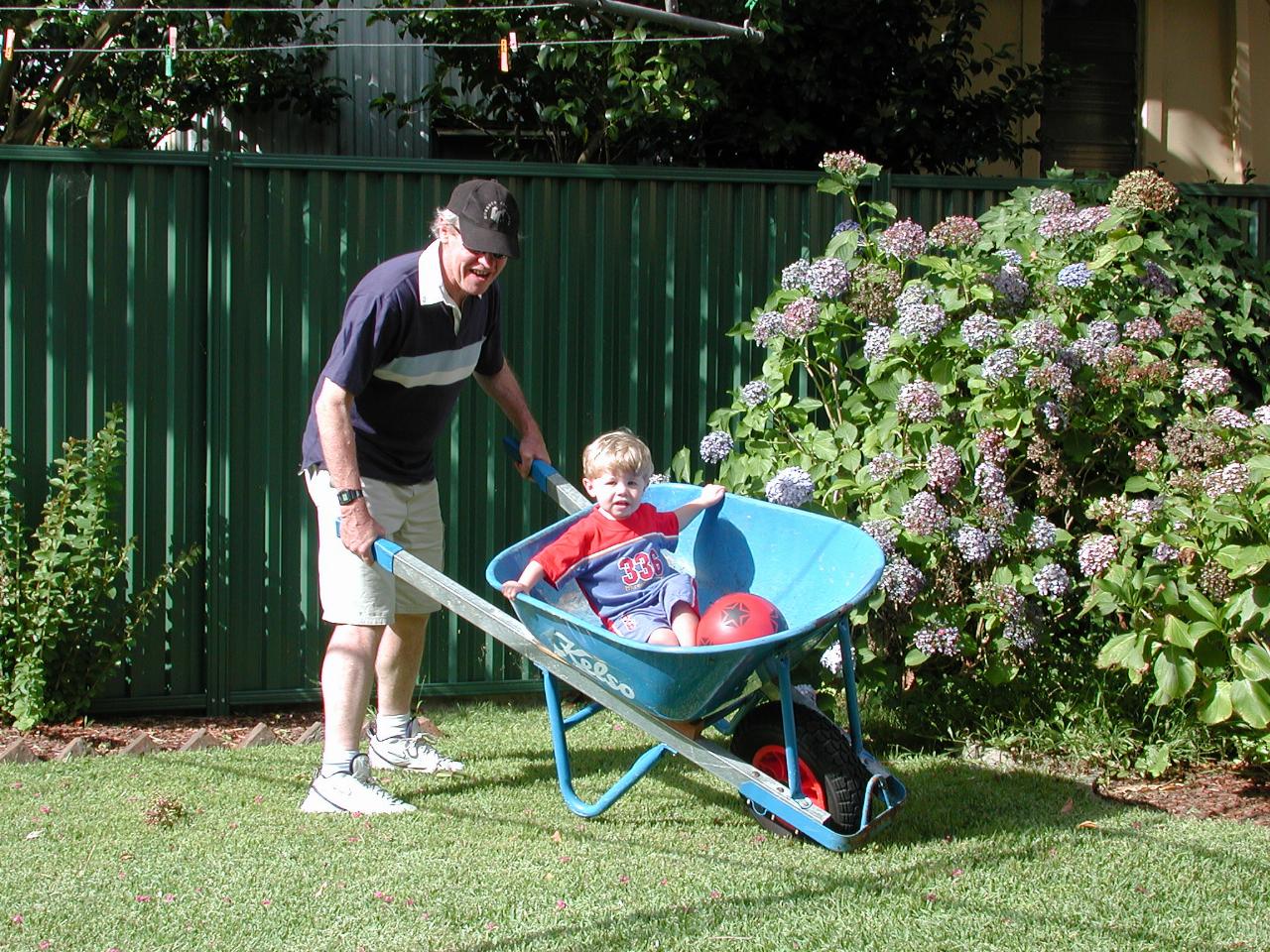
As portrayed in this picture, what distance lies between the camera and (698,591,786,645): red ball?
3574 millimetres

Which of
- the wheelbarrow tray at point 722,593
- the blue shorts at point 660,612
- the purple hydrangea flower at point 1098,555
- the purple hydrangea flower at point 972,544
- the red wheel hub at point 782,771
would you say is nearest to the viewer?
the wheelbarrow tray at point 722,593

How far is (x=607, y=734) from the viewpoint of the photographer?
4.79 m

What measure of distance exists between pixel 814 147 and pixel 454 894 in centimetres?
531

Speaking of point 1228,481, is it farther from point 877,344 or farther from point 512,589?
point 512,589

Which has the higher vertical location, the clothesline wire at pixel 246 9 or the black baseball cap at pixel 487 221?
the clothesline wire at pixel 246 9

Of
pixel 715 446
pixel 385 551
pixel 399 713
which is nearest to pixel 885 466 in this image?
pixel 715 446

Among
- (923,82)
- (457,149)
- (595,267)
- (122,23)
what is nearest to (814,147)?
(923,82)

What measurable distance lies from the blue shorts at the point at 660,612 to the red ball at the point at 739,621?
17 cm

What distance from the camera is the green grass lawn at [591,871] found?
9.90 ft

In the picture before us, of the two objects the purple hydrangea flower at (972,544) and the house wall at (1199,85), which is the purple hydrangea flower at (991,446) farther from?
the house wall at (1199,85)

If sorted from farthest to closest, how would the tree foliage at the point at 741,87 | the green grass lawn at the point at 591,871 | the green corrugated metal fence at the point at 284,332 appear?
the tree foliage at the point at 741,87 → the green corrugated metal fence at the point at 284,332 → the green grass lawn at the point at 591,871

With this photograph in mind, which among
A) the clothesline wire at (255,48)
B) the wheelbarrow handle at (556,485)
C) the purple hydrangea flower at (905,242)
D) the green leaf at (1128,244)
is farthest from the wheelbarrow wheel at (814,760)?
the clothesline wire at (255,48)

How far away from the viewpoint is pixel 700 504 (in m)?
3.95

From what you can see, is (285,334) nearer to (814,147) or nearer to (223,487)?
(223,487)
